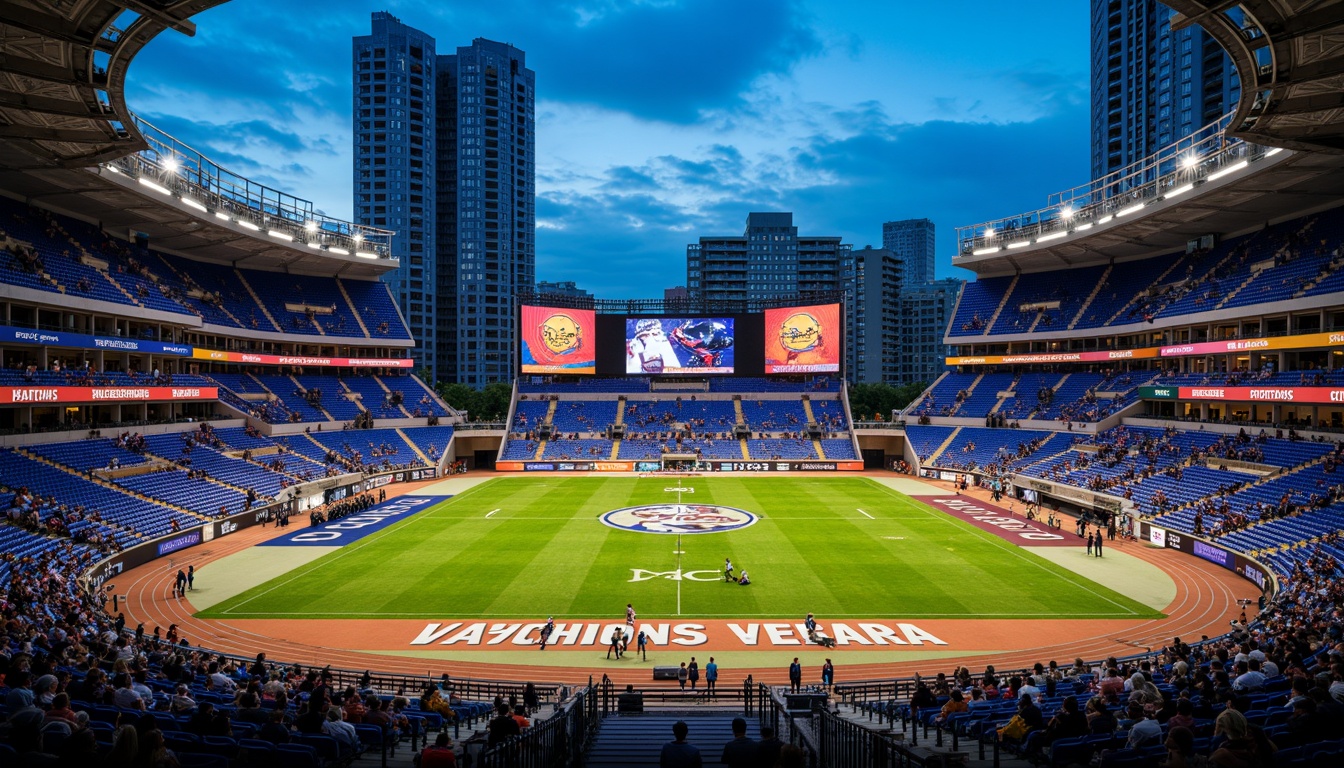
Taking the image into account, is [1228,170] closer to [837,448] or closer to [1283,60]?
[1283,60]

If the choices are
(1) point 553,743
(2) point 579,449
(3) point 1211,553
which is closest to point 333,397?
(2) point 579,449

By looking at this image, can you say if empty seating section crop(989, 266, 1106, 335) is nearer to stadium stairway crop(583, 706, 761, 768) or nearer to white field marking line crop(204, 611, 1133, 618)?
white field marking line crop(204, 611, 1133, 618)

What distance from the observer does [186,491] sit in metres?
41.0

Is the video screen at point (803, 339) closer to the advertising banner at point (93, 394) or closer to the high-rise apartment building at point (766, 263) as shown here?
the advertising banner at point (93, 394)

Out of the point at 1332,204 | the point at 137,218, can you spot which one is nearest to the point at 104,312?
the point at 137,218

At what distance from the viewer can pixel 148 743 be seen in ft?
21.8

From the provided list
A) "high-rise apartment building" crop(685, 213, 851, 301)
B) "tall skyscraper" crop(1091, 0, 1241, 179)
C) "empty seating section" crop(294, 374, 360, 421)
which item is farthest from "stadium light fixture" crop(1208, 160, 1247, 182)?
"high-rise apartment building" crop(685, 213, 851, 301)

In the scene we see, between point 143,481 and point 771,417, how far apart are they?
54962mm

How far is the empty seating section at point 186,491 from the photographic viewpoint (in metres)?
38.9

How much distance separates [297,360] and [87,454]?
93.5 ft

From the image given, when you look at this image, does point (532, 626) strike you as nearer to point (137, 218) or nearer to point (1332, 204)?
point (137, 218)

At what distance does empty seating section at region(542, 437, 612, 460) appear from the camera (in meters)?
71.1

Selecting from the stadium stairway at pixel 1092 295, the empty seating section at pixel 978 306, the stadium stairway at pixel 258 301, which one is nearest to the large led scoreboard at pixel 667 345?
the empty seating section at pixel 978 306

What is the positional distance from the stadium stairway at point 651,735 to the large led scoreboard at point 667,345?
59.8 m
